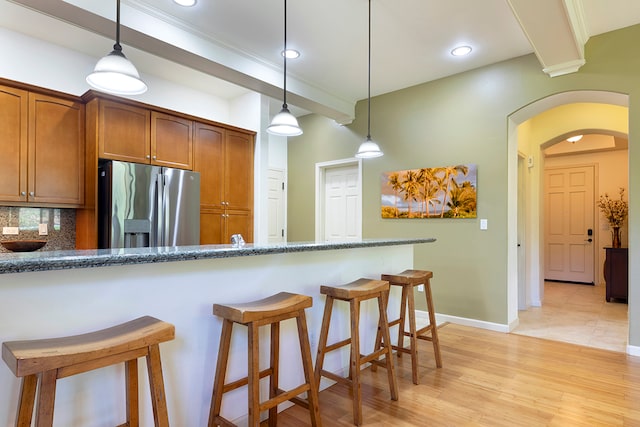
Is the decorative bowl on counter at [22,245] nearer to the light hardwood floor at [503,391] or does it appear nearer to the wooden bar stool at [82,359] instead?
the wooden bar stool at [82,359]

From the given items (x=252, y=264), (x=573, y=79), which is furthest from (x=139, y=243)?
(x=573, y=79)

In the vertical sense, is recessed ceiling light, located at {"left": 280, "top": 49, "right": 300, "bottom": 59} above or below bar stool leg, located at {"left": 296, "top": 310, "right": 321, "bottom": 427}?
above

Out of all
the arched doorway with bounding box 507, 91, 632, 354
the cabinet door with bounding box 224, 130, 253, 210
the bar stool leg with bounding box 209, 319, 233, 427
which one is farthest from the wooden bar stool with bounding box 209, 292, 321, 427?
the arched doorway with bounding box 507, 91, 632, 354

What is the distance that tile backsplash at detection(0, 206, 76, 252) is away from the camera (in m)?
3.01

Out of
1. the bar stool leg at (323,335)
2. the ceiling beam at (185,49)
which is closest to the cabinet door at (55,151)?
the ceiling beam at (185,49)

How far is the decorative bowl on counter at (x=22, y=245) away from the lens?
280 centimetres

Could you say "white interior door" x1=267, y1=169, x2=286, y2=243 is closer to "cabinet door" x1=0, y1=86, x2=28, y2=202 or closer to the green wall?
the green wall

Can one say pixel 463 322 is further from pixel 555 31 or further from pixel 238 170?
pixel 238 170

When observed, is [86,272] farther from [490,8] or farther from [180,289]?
[490,8]

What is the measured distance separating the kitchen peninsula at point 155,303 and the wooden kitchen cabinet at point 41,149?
207cm

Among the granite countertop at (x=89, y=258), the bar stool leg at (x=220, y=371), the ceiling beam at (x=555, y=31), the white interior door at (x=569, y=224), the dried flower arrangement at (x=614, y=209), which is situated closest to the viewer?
the granite countertop at (x=89, y=258)

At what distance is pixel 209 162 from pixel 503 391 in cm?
348

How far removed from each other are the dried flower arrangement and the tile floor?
3.83ft

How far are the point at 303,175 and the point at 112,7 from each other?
342cm
